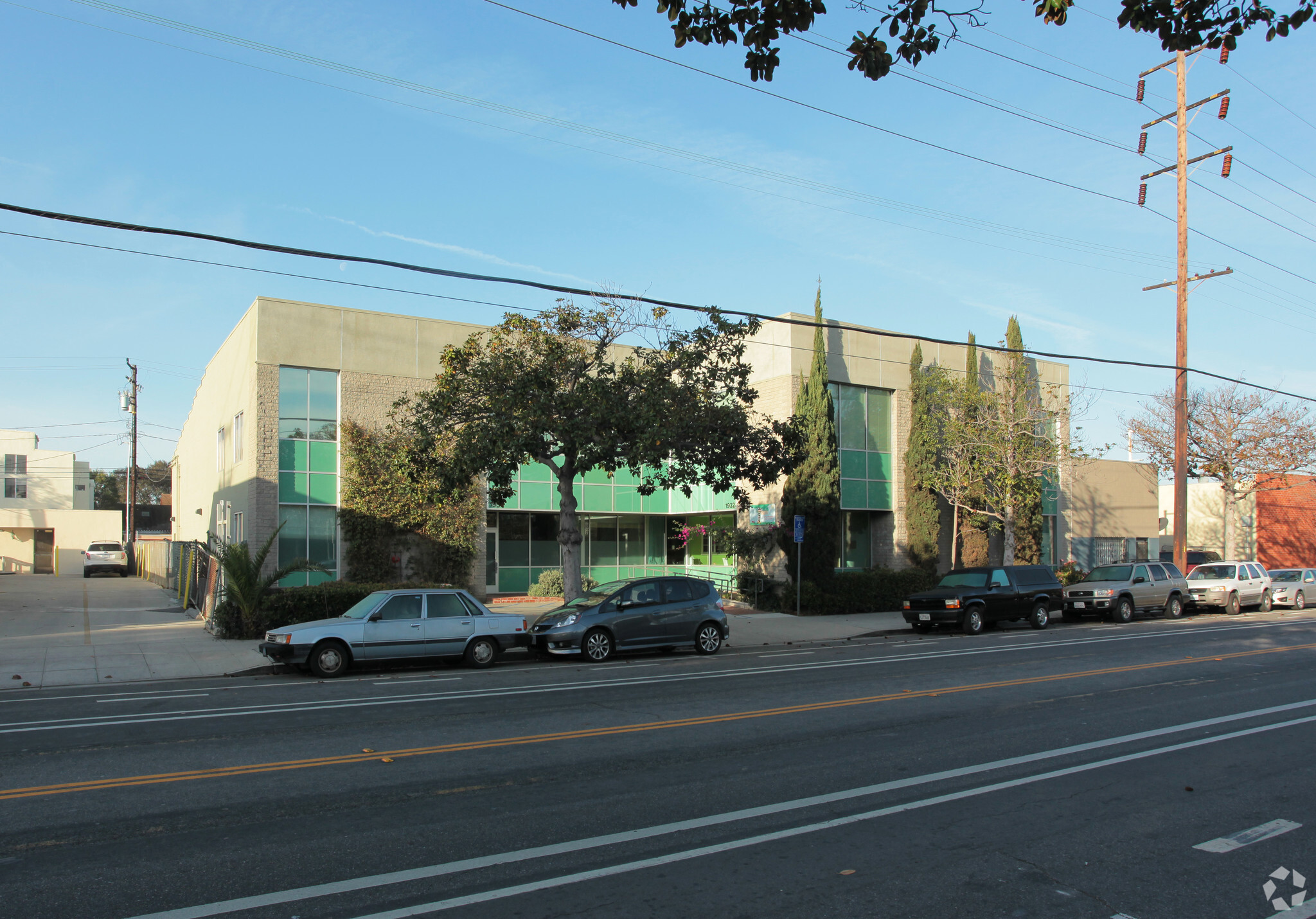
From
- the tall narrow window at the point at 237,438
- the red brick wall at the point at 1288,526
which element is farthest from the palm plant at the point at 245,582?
the red brick wall at the point at 1288,526

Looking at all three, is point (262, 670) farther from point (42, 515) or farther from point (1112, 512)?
point (42, 515)

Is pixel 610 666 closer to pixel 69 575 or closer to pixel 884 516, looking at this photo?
pixel 884 516

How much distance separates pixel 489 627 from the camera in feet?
51.3

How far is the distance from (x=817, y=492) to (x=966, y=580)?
496 cm

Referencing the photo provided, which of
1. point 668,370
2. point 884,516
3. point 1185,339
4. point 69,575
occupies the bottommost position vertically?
point 69,575

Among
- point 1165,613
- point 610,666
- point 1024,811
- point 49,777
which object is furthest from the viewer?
point 1165,613

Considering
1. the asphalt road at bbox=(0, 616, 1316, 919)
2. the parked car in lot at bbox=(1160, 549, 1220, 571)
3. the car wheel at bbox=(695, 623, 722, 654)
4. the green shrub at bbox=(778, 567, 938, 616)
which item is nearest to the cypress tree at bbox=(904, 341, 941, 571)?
the green shrub at bbox=(778, 567, 938, 616)

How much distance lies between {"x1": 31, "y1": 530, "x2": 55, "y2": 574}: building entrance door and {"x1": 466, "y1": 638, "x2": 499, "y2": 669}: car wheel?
4730 centimetres

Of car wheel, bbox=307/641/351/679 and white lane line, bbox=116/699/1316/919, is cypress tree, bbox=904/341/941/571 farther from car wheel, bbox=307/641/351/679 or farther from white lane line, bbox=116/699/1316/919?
white lane line, bbox=116/699/1316/919

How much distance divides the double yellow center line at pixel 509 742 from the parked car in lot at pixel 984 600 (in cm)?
769

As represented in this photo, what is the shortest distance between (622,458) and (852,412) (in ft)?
42.9

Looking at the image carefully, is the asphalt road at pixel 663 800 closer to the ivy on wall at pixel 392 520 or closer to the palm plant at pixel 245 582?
the palm plant at pixel 245 582

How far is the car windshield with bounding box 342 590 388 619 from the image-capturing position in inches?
591

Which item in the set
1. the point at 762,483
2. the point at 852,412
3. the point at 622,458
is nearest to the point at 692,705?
the point at 622,458
